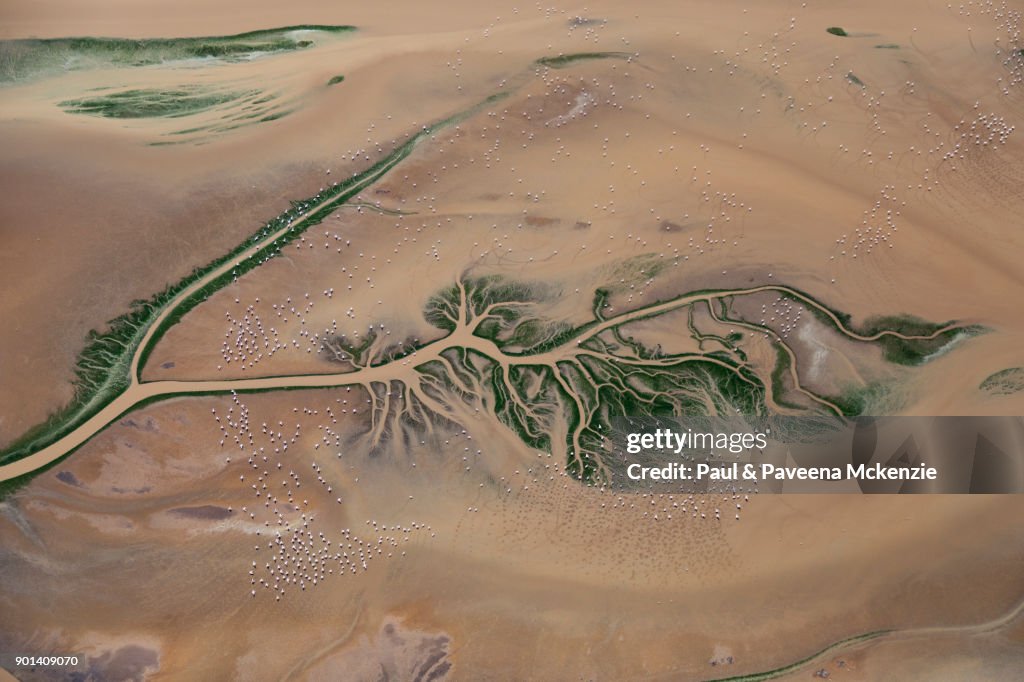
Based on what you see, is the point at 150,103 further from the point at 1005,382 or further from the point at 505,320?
the point at 1005,382

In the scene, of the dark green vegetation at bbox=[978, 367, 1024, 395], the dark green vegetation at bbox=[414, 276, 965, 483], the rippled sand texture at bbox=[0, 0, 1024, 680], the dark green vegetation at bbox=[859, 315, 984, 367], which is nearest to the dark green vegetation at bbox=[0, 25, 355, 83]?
the rippled sand texture at bbox=[0, 0, 1024, 680]

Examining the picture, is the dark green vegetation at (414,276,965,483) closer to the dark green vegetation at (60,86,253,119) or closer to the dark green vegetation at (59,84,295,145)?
the dark green vegetation at (59,84,295,145)

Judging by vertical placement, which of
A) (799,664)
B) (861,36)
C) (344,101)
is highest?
(861,36)

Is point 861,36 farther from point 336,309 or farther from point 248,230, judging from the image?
point 248,230

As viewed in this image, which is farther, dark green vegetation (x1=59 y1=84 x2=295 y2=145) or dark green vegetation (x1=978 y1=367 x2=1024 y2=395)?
dark green vegetation (x1=978 y1=367 x2=1024 y2=395)

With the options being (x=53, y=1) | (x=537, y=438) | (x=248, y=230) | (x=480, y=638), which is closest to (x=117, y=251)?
(x=248, y=230)
